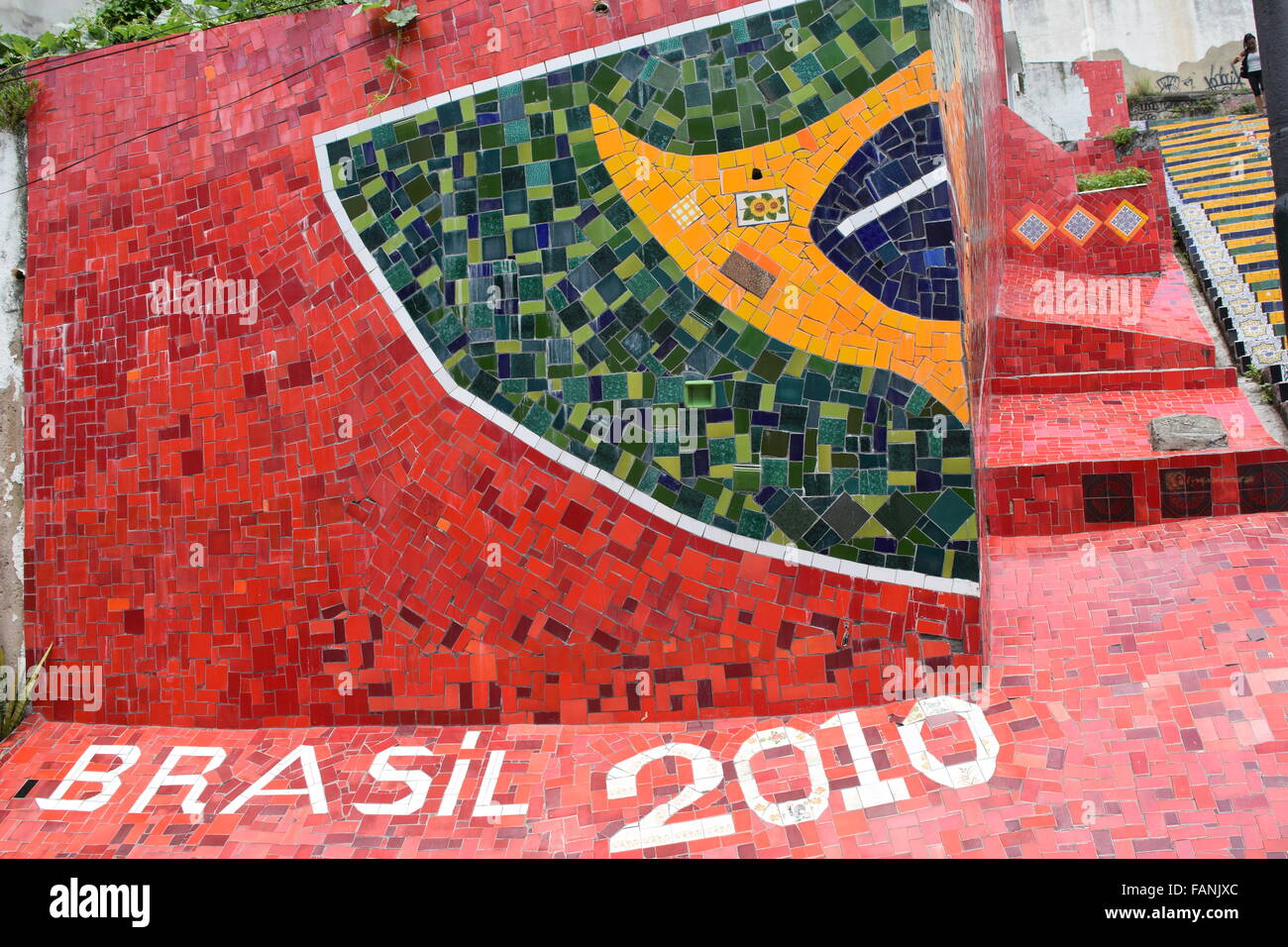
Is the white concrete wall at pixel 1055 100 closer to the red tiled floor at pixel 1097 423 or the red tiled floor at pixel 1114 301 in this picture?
the red tiled floor at pixel 1114 301

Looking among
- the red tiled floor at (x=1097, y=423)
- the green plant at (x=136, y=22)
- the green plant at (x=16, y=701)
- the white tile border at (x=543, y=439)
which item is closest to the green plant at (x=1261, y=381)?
the red tiled floor at (x=1097, y=423)

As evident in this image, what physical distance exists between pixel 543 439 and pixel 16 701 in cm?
391

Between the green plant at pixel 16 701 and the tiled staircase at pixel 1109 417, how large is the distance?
6268mm

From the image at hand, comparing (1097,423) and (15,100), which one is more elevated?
(15,100)

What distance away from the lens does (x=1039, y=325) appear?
7.95m

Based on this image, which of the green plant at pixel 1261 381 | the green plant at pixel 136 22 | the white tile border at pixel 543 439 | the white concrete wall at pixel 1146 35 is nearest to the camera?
the white tile border at pixel 543 439

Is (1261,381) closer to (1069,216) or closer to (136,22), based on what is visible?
(1069,216)

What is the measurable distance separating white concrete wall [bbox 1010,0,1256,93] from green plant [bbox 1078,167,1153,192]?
9.83 m

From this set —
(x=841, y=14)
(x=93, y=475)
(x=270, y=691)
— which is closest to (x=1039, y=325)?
(x=841, y=14)

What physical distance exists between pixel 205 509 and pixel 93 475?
922mm

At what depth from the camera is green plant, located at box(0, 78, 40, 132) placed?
5.96 meters

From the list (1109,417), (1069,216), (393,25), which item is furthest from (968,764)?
(1069,216)

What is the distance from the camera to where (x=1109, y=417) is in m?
6.77

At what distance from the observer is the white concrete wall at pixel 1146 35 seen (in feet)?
59.6
